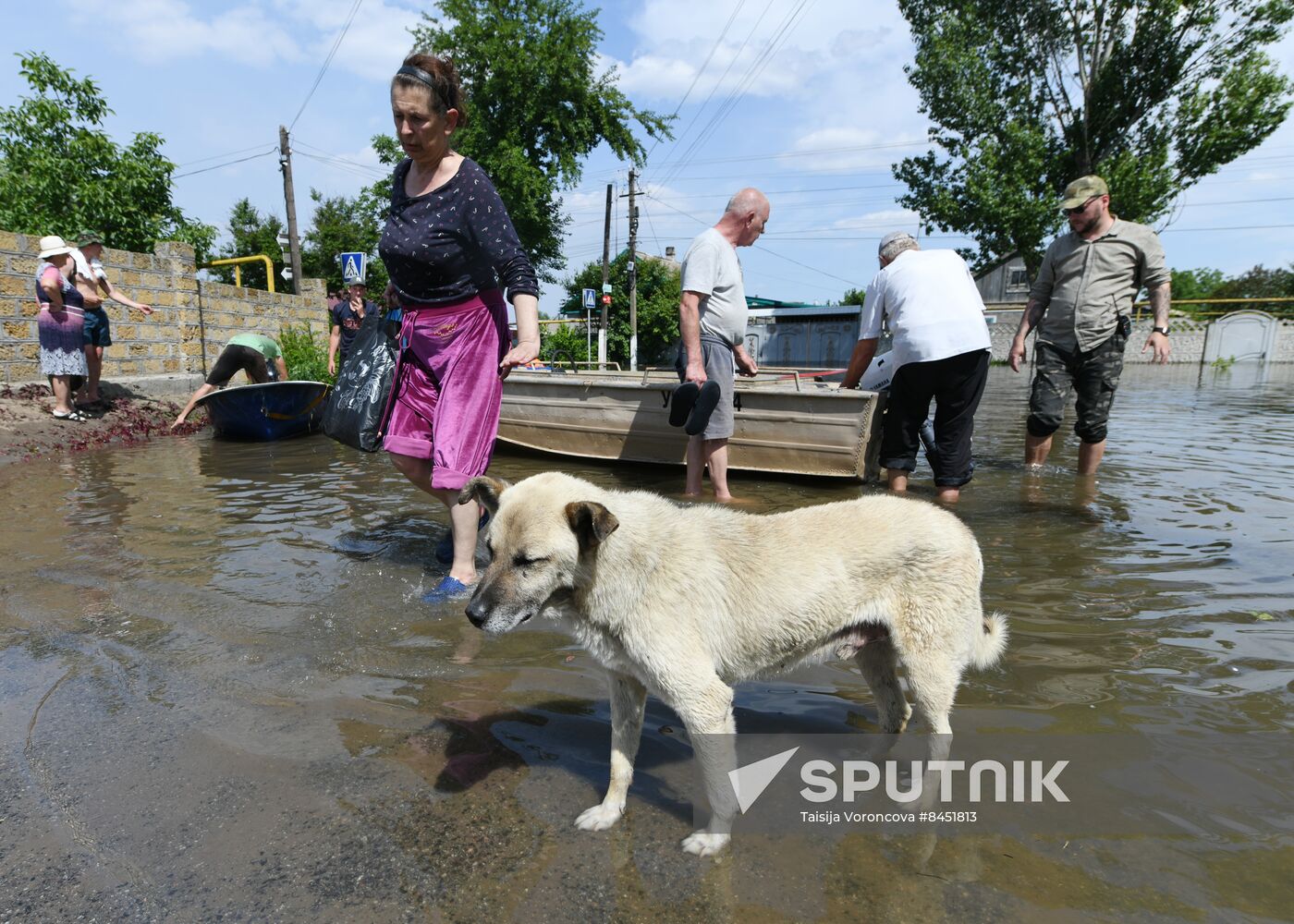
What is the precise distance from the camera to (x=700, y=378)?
6277 mm

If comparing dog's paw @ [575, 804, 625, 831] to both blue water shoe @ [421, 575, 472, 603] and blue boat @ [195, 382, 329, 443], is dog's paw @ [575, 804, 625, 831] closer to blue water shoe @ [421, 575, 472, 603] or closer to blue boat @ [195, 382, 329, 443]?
blue water shoe @ [421, 575, 472, 603]

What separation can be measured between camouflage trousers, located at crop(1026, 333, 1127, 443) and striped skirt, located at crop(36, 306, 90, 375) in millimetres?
12613

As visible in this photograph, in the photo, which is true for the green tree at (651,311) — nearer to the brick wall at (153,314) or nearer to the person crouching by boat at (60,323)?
the brick wall at (153,314)

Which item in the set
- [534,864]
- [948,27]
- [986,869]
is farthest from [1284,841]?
[948,27]

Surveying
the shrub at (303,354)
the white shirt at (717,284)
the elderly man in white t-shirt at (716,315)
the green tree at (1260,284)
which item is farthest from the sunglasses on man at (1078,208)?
the green tree at (1260,284)

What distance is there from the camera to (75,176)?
20656mm

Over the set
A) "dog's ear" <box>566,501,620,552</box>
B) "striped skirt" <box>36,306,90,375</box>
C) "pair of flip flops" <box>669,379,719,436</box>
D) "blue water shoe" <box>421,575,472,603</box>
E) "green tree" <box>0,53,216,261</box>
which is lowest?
"blue water shoe" <box>421,575,472,603</box>

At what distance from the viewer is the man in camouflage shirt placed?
6473 mm

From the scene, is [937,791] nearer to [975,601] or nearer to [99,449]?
[975,601]

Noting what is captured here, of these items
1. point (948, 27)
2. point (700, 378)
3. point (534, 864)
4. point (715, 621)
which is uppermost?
point (948, 27)

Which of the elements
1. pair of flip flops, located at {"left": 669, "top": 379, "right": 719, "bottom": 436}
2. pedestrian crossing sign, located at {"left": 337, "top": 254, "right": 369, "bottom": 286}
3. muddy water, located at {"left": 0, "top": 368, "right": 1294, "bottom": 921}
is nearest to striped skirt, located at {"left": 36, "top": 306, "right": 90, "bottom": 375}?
pedestrian crossing sign, located at {"left": 337, "top": 254, "right": 369, "bottom": 286}

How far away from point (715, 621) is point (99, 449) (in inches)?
418

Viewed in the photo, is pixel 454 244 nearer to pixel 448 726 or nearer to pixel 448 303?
pixel 448 303

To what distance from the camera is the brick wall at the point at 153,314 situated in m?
10.8
